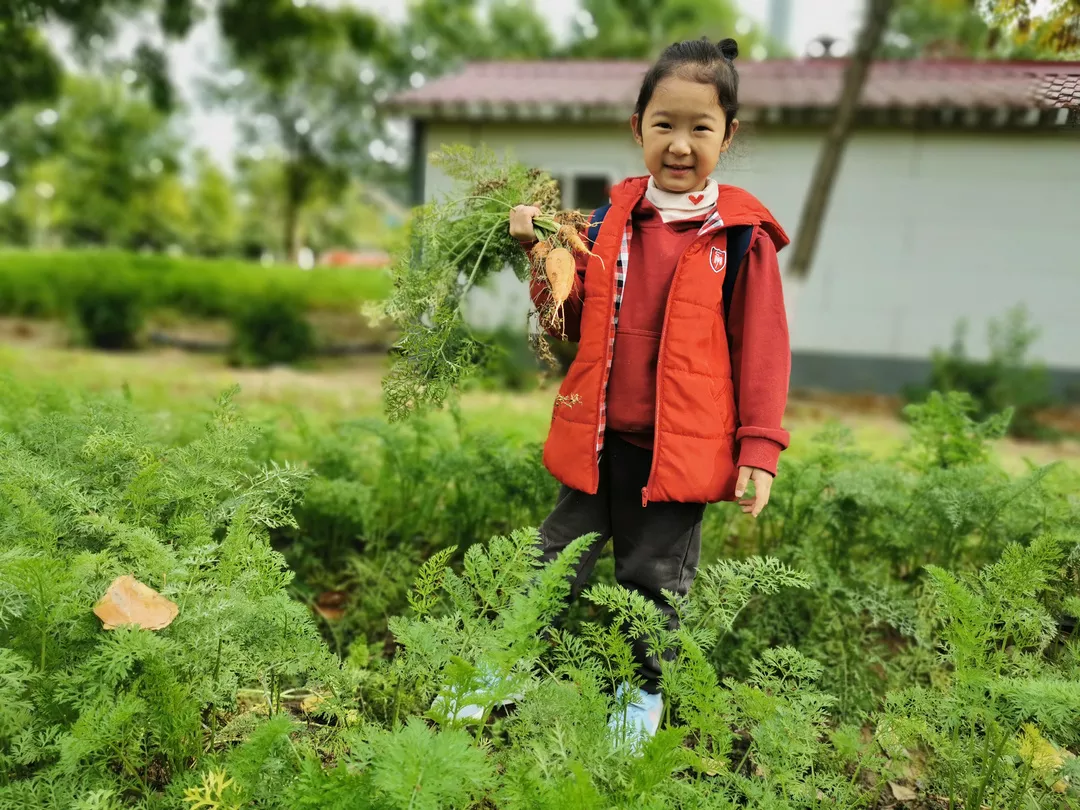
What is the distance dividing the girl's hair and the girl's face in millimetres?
21

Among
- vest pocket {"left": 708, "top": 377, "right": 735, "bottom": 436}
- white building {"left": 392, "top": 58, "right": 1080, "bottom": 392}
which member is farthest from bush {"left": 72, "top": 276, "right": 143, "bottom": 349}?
vest pocket {"left": 708, "top": 377, "right": 735, "bottom": 436}

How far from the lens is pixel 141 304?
12219mm

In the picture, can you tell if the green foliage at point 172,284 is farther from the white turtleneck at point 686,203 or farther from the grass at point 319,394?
the white turtleneck at point 686,203

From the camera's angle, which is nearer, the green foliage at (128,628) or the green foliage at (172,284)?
the green foliage at (128,628)

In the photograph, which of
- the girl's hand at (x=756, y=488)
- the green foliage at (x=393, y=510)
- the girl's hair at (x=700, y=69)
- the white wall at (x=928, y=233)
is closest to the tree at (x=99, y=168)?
the white wall at (x=928, y=233)

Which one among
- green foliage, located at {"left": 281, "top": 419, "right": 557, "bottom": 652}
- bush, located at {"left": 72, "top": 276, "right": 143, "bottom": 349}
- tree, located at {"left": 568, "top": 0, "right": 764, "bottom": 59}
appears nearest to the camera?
green foliage, located at {"left": 281, "top": 419, "right": 557, "bottom": 652}

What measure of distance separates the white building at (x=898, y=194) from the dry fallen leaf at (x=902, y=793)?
27.9 ft

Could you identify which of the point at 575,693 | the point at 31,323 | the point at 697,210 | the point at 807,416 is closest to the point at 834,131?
the point at 807,416

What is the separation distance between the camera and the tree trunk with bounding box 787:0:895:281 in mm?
9148

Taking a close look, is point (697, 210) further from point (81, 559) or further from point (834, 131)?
point (834, 131)

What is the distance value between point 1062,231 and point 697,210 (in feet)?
34.0

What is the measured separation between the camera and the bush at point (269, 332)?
11.5 meters

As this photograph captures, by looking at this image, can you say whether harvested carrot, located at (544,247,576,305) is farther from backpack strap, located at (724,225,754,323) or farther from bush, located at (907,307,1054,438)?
bush, located at (907,307,1054,438)

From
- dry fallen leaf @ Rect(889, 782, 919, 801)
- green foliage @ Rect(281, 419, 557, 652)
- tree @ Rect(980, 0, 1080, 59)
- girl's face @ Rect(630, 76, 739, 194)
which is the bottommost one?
dry fallen leaf @ Rect(889, 782, 919, 801)
